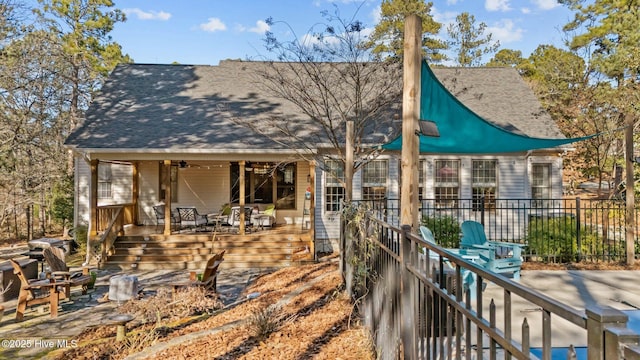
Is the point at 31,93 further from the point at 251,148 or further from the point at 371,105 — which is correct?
the point at 371,105

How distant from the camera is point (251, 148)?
1142 cm

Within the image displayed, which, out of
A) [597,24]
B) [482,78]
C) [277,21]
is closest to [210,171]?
[277,21]

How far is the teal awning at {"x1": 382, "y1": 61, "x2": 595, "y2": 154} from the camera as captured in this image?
20.3ft

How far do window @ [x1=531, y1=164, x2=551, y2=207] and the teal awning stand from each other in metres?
5.22

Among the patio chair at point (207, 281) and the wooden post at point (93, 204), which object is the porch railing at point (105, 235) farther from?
the patio chair at point (207, 281)

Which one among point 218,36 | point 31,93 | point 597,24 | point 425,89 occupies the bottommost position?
point 425,89

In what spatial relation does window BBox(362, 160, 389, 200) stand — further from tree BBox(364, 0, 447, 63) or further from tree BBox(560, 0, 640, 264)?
tree BBox(364, 0, 447, 63)

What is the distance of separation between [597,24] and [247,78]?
1989 cm

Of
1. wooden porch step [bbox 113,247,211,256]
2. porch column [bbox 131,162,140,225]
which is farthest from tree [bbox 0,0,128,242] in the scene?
wooden porch step [bbox 113,247,211,256]

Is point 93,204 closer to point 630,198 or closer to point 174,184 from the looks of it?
point 174,184

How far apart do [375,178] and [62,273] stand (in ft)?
28.4

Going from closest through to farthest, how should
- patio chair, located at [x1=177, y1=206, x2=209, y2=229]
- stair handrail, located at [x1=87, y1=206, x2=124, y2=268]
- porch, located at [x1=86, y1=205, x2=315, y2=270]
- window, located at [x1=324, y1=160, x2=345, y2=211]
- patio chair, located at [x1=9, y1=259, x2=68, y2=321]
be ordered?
patio chair, located at [x1=9, y1=259, x2=68, y2=321], stair handrail, located at [x1=87, y1=206, x2=124, y2=268], porch, located at [x1=86, y1=205, x2=315, y2=270], patio chair, located at [x1=177, y1=206, x2=209, y2=229], window, located at [x1=324, y1=160, x2=345, y2=211]

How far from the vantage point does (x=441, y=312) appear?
2307 mm

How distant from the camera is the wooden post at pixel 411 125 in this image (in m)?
3.75
